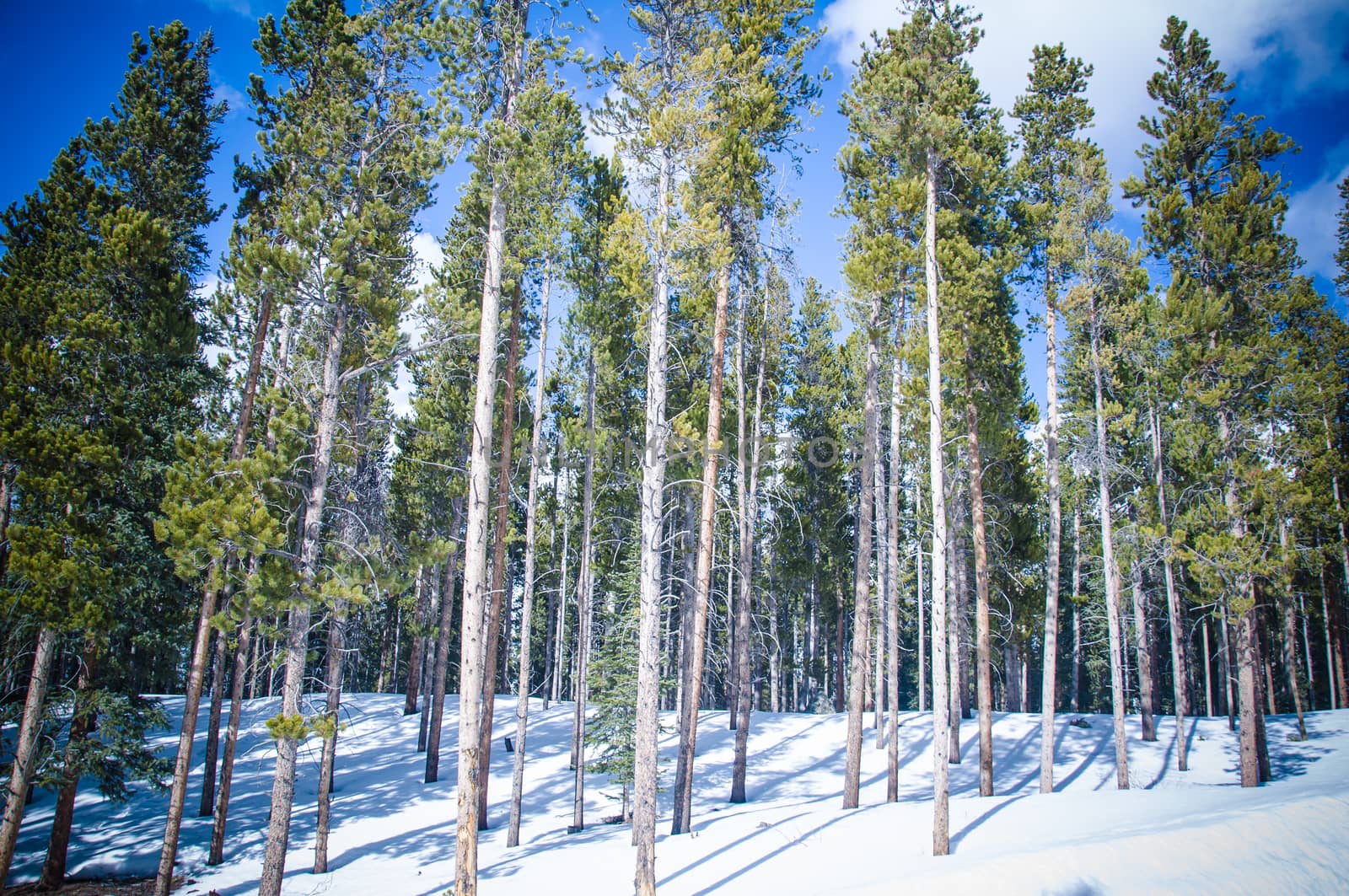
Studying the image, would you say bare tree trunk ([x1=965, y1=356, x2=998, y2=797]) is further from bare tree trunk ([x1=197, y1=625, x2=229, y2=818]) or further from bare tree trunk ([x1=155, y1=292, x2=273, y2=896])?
bare tree trunk ([x1=197, y1=625, x2=229, y2=818])

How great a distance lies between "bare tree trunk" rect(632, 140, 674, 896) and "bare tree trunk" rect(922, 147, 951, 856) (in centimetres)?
395

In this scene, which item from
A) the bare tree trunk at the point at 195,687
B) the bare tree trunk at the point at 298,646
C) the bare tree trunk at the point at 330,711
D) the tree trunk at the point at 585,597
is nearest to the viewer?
the bare tree trunk at the point at 298,646

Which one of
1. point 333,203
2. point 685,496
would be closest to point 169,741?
point 685,496

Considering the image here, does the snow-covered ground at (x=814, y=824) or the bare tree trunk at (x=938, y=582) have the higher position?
the bare tree trunk at (x=938, y=582)

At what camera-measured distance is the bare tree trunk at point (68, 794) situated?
12031 mm

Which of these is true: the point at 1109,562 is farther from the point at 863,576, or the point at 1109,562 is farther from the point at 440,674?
the point at 440,674

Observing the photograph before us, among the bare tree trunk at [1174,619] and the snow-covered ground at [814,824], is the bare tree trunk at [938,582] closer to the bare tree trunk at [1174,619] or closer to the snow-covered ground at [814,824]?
the snow-covered ground at [814,824]

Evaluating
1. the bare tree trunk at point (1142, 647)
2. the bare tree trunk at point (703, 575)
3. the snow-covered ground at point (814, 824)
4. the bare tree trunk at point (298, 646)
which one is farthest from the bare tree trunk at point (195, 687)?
the bare tree trunk at point (1142, 647)

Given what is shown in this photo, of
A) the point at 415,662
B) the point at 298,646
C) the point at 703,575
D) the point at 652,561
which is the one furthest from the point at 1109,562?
the point at 415,662

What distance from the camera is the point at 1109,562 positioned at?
661 inches

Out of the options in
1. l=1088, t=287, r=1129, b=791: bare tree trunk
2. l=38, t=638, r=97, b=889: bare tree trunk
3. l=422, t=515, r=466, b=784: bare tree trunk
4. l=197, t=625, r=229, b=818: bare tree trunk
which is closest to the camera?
l=38, t=638, r=97, b=889: bare tree trunk

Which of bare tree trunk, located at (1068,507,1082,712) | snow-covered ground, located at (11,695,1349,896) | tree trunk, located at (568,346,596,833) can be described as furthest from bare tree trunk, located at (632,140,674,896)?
bare tree trunk, located at (1068,507,1082,712)

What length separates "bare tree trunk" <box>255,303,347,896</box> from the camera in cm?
907

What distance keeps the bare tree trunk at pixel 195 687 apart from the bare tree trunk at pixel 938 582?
1044 centimetres
